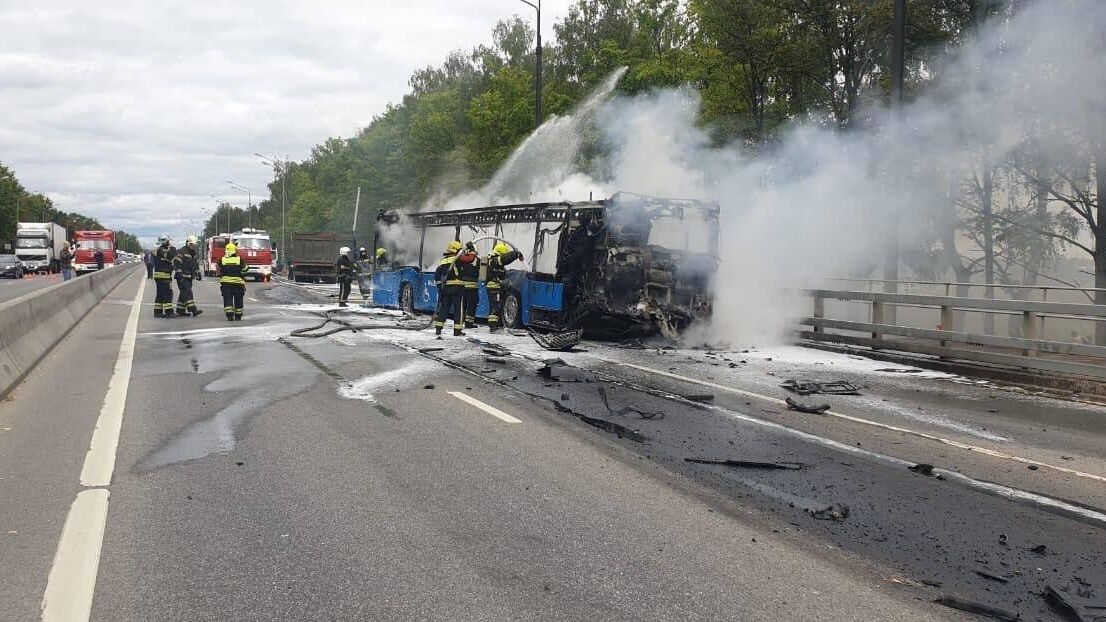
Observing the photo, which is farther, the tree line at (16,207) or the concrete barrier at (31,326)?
the tree line at (16,207)

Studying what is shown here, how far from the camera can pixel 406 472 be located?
5.65m

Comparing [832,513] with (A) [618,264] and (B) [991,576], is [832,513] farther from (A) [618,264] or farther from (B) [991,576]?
(A) [618,264]

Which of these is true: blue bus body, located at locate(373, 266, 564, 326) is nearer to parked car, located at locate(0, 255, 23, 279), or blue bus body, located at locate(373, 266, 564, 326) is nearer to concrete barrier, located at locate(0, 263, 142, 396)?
concrete barrier, located at locate(0, 263, 142, 396)

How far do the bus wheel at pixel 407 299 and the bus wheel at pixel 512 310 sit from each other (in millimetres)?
4015

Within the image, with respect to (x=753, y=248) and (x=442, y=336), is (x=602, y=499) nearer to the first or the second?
(x=442, y=336)

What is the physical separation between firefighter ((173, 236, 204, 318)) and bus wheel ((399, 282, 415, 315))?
4.55m

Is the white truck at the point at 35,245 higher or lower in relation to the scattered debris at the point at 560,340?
higher

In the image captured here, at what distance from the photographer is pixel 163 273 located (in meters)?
18.9

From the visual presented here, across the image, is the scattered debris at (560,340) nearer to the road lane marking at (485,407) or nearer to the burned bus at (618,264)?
the burned bus at (618,264)

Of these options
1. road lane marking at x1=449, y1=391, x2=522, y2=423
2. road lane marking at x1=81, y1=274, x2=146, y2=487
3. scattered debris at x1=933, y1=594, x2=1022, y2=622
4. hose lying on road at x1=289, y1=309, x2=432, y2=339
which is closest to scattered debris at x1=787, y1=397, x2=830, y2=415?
road lane marking at x1=449, y1=391, x2=522, y2=423

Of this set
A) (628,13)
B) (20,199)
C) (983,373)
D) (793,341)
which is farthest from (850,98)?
(20,199)

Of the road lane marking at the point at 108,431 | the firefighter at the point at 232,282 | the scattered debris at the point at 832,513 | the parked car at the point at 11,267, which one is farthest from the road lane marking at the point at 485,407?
the parked car at the point at 11,267

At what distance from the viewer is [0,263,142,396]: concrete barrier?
9672 mm

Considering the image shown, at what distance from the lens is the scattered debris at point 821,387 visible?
31.4ft
